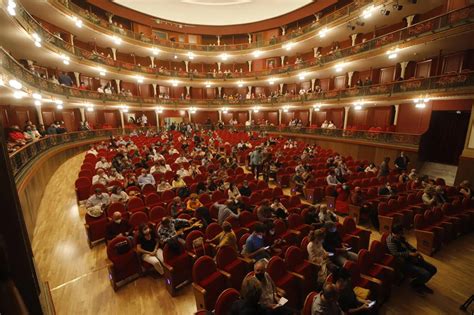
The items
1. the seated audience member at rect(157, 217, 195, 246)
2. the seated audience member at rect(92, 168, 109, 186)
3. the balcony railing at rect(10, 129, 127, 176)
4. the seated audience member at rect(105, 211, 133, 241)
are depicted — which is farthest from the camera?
the seated audience member at rect(92, 168, 109, 186)

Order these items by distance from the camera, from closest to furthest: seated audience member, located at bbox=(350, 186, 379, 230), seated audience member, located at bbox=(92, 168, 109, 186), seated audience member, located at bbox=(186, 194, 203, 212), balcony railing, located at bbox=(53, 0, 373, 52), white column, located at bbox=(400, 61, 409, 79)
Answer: seated audience member, located at bbox=(186, 194, 203, 212) → seated audience member, located at bbox=(350, 186, 379, 230) → seated audience member, located at bbox=(92, 168, 109, 186) → white column, located at bbox=(400, 61, 409, 79) → balcony railing, located at bbox=(53, 0, 373, 52)

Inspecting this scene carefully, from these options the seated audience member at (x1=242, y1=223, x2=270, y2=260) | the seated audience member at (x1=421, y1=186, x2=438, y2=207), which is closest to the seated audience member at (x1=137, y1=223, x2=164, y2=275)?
the seated audience member at (x1=242, y1=223, x2=270, y2=260)

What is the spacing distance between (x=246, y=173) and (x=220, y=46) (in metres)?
20.9

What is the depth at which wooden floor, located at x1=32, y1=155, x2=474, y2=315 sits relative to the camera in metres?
3.84

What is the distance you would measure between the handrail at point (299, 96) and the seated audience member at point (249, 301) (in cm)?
908

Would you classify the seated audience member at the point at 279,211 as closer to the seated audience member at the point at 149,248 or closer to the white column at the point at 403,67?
the seated audience member at the point at 149,248

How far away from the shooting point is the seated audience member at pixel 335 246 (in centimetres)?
451

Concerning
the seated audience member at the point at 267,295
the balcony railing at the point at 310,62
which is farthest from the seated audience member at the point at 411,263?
the balcony railing at the point at 310,62

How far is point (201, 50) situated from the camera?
86.3ft

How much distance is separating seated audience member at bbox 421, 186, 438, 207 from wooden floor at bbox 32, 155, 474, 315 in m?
1.19

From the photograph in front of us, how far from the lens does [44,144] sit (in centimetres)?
981

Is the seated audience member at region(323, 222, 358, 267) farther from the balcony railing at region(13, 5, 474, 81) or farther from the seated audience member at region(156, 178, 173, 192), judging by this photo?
the balcony railing at region(13, 5, 474, 81)

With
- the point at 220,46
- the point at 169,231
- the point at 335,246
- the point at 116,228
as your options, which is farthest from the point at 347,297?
the point at 220,46

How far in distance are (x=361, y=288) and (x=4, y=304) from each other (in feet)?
13.8
